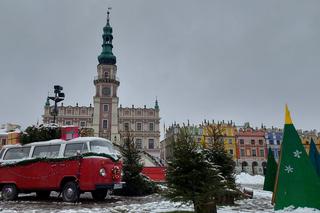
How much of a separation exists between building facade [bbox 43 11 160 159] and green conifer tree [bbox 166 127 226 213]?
4870cm

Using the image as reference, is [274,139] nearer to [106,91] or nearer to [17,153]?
[106,91]

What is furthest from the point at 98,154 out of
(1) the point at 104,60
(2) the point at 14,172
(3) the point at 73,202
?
(1) the point at 104,60

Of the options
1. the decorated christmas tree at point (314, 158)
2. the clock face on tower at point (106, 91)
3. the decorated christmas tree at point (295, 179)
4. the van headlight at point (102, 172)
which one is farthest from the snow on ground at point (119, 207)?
the clock face on tower at point (106, 91)

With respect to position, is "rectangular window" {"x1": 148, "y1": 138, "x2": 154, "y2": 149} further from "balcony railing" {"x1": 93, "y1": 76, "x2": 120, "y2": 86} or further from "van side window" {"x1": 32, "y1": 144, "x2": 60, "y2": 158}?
"van side window" {"x1": 32, "y1": 144, "x2": 60, "y2": 158}

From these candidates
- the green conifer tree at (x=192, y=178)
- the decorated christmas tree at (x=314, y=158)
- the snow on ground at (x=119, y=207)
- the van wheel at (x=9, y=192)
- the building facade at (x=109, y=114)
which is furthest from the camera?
the building facade at (x=109, y=114)

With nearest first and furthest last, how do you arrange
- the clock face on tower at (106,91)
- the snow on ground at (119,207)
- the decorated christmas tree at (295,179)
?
the decorated christmas tree at (295,179)
the snow on ground at (119,207)
the clock face on tower at (106,91)

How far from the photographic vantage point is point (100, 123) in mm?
56219

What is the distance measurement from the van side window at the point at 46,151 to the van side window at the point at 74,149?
1.64ft

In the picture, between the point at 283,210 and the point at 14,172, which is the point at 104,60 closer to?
the point at 14,172

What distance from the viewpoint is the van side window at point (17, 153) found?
40.9ft

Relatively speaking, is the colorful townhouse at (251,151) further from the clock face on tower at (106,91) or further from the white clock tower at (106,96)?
the clock face on tower at (106,91)

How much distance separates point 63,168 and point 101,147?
1592mm

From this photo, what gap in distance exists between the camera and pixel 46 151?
1191 centimetres

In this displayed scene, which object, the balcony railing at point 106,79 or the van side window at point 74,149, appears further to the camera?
the balcony railing at point 106,79
